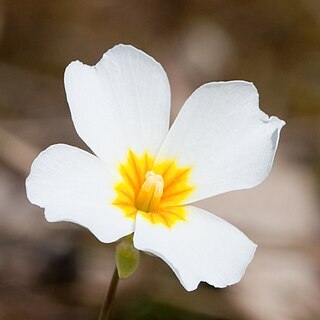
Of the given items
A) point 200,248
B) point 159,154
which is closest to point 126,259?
point 200,248

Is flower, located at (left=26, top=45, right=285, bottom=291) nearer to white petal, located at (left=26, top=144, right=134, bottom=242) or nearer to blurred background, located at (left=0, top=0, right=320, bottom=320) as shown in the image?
white petal, located at (left=26, top=144, right=134, bottom=242)

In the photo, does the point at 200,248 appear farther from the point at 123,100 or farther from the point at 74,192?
the point at 123,100

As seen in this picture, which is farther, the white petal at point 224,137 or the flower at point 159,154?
the white petal at point 224,137

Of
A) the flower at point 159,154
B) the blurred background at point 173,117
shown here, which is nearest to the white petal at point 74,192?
the flower at point 159,154

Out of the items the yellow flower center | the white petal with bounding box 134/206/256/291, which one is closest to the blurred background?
the yellow flower center

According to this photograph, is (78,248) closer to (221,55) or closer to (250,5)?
(221,55)

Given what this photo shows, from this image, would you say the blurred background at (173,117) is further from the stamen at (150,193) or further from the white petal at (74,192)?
the white petal at (74,192)
